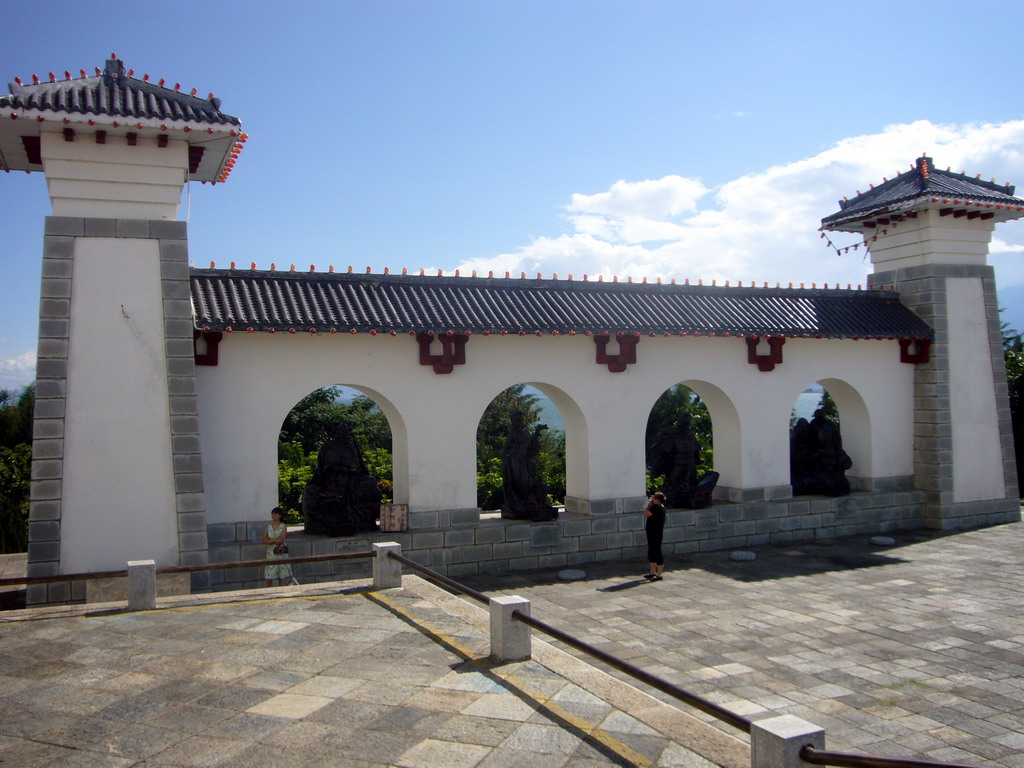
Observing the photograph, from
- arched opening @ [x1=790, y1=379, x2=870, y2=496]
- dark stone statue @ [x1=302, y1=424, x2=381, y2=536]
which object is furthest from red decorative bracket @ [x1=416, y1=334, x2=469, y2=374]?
arched opening @ [x1=790, y1=379, x2=870, y2=496]

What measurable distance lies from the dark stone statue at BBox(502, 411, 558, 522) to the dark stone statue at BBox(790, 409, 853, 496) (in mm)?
4963

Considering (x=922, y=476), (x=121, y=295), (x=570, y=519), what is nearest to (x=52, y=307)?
(x=121, y=295)

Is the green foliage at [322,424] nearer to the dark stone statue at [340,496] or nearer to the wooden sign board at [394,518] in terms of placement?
the dark stone statue at [340,496]

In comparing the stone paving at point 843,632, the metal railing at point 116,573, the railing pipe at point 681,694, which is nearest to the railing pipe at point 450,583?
the metal railing at point 116,573

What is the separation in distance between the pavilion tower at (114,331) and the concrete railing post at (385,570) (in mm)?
2241

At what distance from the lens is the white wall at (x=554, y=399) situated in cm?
1098

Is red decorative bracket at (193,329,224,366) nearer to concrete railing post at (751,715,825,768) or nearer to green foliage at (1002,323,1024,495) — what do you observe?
concrete railing post at (751,715,825,768)

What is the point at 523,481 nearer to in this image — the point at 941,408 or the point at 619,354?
the point at 619,354

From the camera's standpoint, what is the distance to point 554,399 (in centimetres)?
1323

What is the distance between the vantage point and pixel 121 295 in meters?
9.94

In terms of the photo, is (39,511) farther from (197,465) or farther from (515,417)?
(515,417)

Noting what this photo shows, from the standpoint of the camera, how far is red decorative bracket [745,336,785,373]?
45.5ft

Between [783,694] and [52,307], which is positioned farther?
[52,307]

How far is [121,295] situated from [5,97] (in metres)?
2.42
